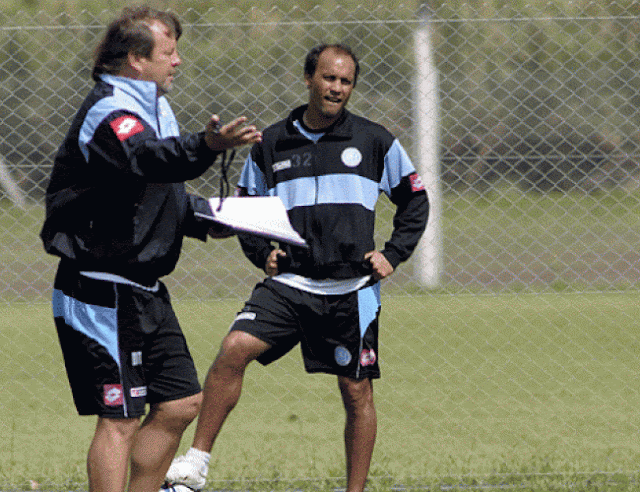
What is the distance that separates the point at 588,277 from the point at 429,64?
Answer: 11.5 ft

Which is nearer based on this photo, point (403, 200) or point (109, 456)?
point (109, 456)

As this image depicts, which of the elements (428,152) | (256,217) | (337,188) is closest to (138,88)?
(256,217)

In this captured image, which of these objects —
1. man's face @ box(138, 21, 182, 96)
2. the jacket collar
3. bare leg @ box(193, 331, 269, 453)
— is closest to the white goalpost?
bare leg @ box(193, 331, 269, 453)

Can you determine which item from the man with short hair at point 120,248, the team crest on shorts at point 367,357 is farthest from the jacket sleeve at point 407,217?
the man with short hair at point 120,248

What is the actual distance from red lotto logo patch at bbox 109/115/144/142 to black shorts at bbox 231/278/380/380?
3.95 feet

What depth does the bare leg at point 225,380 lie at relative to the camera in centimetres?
401

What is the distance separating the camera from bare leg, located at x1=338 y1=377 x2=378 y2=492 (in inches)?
159

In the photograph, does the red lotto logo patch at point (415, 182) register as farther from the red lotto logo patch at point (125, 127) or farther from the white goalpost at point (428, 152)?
the white goalpost at point (428, 152)

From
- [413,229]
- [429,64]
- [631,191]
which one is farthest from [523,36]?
[413,229]

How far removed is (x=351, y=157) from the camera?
4.03m

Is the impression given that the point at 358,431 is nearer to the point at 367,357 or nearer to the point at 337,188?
the point at 367,357

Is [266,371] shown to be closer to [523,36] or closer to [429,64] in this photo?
[429,64]

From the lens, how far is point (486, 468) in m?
4.49

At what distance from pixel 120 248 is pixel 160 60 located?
0.61 m
